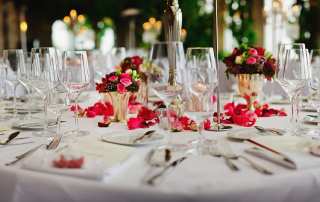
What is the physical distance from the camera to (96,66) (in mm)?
2709

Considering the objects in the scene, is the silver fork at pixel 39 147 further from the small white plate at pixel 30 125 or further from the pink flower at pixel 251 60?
the pink flower at pixel 251 60

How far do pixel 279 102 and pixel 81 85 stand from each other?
122 cm

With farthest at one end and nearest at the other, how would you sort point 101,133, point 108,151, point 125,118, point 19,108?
point 19,108 < point 125,118 < point 101,133 < point 108,151

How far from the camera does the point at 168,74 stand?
1539mm

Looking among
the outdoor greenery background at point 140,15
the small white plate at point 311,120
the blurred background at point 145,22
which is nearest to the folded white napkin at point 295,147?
the small white plate at point 311,120

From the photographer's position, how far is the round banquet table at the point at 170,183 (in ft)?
3.15

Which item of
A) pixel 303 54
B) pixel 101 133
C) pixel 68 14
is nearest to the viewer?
pixel 303 54

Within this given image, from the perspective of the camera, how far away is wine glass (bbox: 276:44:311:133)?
1478 millimetres

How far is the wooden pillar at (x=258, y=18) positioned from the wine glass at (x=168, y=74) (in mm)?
7896

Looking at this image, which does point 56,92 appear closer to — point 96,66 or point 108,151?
point 108,151

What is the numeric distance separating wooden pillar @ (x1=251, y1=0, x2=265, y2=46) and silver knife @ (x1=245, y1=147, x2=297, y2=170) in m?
8.26

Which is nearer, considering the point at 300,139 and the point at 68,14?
the point at 300,139

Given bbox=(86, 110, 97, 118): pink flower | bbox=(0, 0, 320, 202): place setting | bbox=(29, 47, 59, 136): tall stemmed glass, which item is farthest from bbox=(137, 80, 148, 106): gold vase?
bbox=(29, 47, 59, 136): tall stemmed glass

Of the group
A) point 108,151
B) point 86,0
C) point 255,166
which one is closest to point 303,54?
point 255,166
